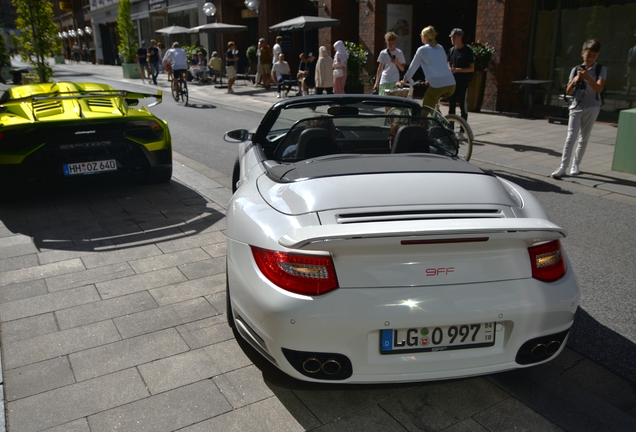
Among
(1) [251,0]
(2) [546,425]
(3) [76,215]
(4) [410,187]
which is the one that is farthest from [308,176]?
(1) [251,0]

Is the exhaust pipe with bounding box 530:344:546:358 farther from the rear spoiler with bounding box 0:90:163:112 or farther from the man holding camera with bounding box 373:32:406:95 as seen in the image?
the man holding camera with bounding box 373:32:406:95

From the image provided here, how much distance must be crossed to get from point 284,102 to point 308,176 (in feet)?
5.55

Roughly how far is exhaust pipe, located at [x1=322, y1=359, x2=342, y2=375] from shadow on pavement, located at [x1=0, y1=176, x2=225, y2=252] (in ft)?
10.2

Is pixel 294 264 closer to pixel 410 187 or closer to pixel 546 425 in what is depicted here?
pixel 410 187

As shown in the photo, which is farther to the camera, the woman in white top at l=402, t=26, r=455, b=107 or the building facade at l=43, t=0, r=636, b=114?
the building facade at l=43, t=0, r=636, b=114

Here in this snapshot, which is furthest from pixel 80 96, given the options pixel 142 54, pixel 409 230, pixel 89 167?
pixel 142 54

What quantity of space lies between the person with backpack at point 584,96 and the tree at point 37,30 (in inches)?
490

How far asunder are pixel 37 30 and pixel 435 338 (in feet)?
48.5

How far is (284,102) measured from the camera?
4523mm

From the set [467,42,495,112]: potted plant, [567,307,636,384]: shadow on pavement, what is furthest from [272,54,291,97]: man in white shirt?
[567,307,636,384]: shadow on pavement

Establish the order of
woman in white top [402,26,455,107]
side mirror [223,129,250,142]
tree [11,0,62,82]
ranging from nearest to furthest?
side mirror [223,129,250,142] → woman in white top [402,26,455,107] → tree [11,0,62,82]

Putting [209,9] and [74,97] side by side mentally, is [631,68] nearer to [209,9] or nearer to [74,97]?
[74,97]

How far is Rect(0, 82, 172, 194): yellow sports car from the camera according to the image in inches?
226

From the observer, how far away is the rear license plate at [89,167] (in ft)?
19.5
